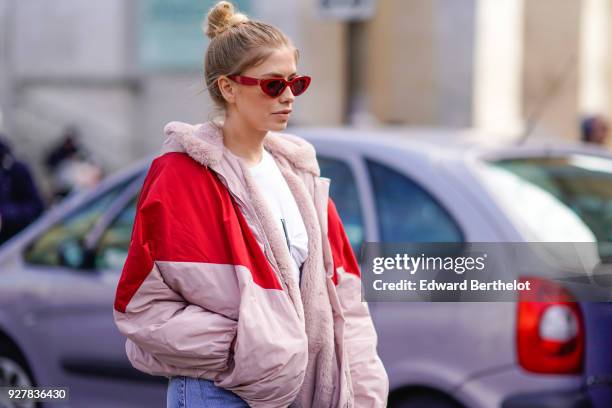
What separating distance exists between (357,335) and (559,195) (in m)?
1.86

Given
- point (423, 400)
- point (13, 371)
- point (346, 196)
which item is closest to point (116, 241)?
point (13, 371)

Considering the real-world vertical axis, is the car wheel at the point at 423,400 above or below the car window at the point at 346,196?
below

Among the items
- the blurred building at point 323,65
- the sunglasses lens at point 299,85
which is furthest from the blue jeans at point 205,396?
the blurred building at point 323,65

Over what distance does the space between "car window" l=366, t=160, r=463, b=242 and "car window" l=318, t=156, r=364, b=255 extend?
0.27 ft

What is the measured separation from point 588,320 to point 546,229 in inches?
16.9

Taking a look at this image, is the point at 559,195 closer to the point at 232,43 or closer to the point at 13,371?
the point at 232,43

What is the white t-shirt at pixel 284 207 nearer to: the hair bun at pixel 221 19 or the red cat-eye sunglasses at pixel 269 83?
the red cat-eye sunglasses at pixel 269 83

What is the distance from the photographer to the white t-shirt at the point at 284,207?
297 centimetres

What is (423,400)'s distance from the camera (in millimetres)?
4242

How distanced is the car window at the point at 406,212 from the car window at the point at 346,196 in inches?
3.3

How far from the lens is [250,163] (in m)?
3.00

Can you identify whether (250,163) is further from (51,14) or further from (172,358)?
(51,14)

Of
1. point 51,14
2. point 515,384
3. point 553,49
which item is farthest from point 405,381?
point 51,14

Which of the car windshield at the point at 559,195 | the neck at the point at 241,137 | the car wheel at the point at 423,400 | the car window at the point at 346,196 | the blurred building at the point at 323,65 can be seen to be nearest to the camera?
the neck at the point at 241,137
